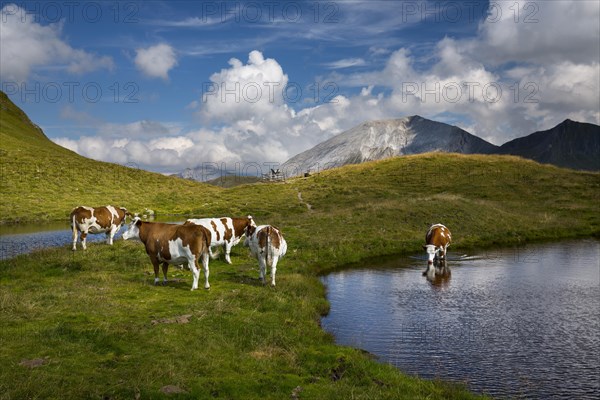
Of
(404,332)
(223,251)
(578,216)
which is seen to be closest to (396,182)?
(578,216)

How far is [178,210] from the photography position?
70.1 meters

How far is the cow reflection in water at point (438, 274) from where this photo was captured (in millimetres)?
24219

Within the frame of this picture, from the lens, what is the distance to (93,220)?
30.1 meters

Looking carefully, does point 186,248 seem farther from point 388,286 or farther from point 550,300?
point 550,300

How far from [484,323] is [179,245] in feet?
40.1

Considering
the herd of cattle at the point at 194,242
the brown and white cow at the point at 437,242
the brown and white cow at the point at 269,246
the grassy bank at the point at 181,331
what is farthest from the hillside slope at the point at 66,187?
the brown and white cow at the point at 437,242

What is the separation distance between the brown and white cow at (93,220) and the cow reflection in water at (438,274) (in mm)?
19128

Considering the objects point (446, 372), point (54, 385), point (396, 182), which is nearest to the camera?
point (54, 385)

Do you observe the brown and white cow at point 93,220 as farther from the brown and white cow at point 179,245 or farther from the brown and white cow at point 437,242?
the brown and white cow at point 437,242

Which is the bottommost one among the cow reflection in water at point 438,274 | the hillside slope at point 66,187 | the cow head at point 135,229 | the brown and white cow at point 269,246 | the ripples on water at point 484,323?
the ripples on water at point 484,323

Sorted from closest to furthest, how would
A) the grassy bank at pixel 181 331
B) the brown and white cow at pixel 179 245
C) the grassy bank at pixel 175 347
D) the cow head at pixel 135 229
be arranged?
the grassy bank at pixel 175 347
the grassy bank at pixel 181 331
the brown and white cow at pixel 179 245
the cow head at pixel 135 229

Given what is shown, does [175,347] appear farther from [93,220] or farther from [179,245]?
[93,220]

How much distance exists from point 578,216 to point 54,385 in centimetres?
5777

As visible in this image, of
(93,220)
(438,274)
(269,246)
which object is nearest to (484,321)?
(438,274)
